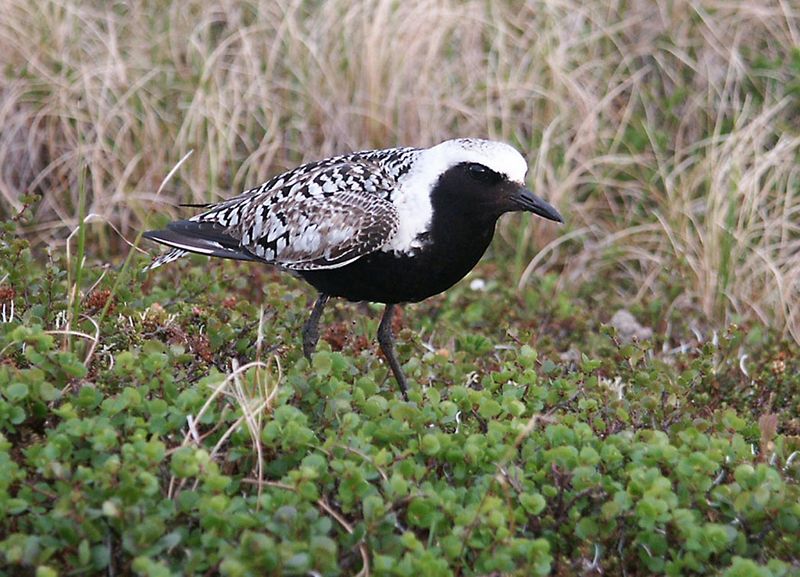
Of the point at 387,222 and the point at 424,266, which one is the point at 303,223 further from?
the point at 424,266

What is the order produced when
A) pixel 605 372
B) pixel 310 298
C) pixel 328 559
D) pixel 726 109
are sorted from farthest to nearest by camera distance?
pixel 726 109, pixel 310 298, pixel 605 372, pixel 328 559

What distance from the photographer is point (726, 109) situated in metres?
7.89

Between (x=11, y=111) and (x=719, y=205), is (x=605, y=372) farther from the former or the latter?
(x=11, y=111)

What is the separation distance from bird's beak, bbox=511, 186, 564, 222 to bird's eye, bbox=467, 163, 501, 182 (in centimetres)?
9

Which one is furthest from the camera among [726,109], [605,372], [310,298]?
[726,109]

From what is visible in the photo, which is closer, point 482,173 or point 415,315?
point 482,173

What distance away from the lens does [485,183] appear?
4539 millimetres

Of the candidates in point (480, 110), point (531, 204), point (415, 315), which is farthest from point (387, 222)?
point (480, 110)

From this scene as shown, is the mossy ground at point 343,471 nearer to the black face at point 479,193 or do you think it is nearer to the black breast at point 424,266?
the black breast at point 424,266

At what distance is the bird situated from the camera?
14.9 ft

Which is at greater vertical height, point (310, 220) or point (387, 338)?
point (310, 220)

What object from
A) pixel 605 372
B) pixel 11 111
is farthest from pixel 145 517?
pixel 11 111

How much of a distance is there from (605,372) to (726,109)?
124 inches

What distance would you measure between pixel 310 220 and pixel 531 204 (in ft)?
2.94
